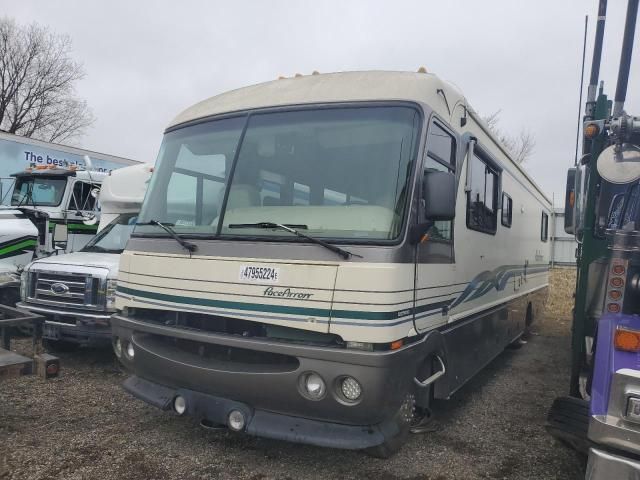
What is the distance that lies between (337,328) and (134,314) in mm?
1857

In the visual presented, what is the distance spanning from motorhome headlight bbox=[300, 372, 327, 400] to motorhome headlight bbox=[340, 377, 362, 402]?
0.48 feet

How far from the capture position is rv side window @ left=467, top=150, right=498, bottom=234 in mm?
4823

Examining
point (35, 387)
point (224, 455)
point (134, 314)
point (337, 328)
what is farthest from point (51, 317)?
point (337, 328)

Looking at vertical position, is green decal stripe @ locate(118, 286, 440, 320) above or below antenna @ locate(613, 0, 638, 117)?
below

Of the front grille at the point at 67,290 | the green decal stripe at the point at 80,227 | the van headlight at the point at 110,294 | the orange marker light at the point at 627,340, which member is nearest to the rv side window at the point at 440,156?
the orange marker light at the point at 627,340

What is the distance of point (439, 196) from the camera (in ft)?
11.3

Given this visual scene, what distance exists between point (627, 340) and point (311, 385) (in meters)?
1.79

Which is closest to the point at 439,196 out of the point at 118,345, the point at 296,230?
Answer: the point at 296,230

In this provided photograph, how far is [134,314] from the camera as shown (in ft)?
13.8

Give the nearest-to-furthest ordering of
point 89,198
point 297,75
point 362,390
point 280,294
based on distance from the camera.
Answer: point 362,390
point 280,294
point 297,75
point 89,198

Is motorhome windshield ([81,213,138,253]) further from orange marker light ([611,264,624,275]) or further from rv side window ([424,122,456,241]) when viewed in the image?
orange marker light ([611,264,624,275])

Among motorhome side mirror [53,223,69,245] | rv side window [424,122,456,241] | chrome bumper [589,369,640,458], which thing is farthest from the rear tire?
motorhome side mirror [53,223,69,245]

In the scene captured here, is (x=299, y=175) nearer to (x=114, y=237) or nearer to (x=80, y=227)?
(x=114, y=237)

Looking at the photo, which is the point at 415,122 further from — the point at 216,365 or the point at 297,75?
the point at 216,365
